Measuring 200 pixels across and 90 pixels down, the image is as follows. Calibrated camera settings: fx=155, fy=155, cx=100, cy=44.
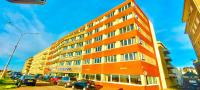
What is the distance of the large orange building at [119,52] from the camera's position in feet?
86.1

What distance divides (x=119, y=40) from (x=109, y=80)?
8241 millimetres

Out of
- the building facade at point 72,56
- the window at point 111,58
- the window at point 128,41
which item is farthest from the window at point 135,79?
the building facade at point 72,56

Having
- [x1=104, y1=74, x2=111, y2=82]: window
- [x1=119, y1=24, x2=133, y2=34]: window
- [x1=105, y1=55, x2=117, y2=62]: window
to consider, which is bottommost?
[x1=104, y1=74, x2=111, y2=82]: window

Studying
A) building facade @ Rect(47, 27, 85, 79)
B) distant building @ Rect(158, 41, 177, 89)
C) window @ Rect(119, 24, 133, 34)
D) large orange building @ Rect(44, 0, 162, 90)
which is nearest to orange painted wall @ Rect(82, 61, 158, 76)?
large orange building @ Rect(44, 0, 162, 90)

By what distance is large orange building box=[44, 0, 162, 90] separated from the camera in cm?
2625

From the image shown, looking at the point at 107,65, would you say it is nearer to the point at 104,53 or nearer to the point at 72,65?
the point at 104,53

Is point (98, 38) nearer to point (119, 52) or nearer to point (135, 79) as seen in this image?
point (119, 52)

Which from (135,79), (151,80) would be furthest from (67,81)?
(151,80)

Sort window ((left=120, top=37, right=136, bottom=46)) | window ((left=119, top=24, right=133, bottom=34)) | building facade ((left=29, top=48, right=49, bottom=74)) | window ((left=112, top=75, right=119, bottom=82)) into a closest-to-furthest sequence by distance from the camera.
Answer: window ((left=120, top=37, right=136, bottom=46)) → window ((left=112, top=75, right=119, bottom=82)) → window ((left=119, top=24, right=133, bottom=34)) → building facade ((left=29, top=48, right=49, bottom=74))

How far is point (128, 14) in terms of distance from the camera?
3148 cm

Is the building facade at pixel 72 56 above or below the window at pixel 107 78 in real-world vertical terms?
above

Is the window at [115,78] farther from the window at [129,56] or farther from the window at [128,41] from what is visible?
the window at [128,41]

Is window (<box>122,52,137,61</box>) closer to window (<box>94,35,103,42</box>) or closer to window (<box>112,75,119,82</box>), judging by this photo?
window (<box>112,75,119,82</box>)

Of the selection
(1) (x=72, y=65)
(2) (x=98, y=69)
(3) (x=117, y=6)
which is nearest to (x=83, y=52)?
(1) (x=72, y=65)
